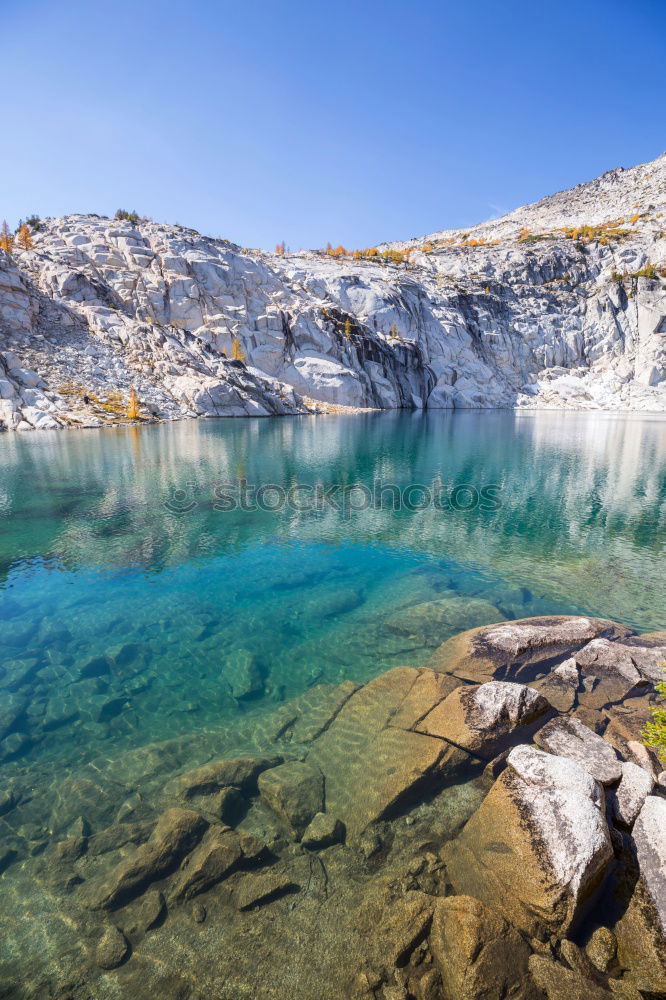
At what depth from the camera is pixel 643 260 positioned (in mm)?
159000

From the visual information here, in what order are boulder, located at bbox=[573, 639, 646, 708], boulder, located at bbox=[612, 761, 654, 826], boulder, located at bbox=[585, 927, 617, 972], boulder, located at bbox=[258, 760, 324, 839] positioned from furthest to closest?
boulder, located at bbox=[573, 639, 646, 708], boulder, located at bbox=[258, 760, 324, 839], boulder, located at bbox=[612, 761, 654, 826], boulder, located at bbox=[585, 927, 617, 972]

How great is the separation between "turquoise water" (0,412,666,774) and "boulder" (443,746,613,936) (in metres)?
5.48

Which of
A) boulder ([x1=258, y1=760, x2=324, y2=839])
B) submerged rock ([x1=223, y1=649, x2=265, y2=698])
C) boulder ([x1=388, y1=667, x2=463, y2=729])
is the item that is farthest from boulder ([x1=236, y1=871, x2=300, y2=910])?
submerged rock ([x1=223, y1=649, x2=265, y2=698])

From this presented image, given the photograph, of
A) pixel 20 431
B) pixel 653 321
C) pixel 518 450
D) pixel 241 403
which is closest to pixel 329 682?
pixel 518 450

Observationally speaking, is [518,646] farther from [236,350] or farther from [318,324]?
[318,324]

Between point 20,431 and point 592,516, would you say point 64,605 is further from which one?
point 20,431

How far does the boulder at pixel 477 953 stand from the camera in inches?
207

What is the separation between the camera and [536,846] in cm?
657

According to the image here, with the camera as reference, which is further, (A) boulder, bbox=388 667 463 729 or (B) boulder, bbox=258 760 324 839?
(A) boulder, bbox=388 667 463 729

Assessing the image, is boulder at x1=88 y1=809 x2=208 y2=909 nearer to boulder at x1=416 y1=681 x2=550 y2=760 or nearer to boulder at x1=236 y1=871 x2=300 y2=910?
boulder at x1=236 y1=871 x2=300 y2=910

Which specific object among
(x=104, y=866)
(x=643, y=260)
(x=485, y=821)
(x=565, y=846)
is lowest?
(x=104, y=866)

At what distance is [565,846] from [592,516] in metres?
25.2

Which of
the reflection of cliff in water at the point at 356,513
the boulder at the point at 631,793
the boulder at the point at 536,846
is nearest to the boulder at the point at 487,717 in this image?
the boulder at the point at 536,846

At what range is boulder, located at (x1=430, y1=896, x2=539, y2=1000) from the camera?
17.2 feet
